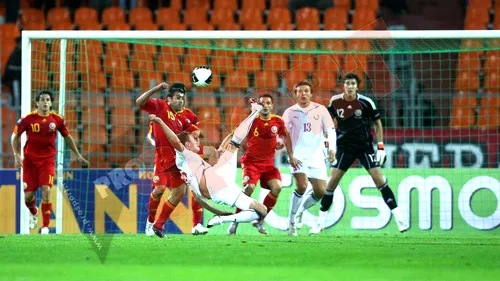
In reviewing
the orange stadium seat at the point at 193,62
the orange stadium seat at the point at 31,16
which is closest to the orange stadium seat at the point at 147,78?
the orange stadium seat at the point at 193,62

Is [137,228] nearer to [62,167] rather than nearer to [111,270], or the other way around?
[62,167]

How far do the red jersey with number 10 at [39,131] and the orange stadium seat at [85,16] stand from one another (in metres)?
6.25

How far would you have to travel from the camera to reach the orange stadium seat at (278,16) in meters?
18.0

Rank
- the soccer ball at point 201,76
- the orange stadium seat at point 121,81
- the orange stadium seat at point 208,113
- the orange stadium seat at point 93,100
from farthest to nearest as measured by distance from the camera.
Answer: the orange stadium seat at point 121,81 < the orange stadium seat at point 93,100 < the orange stadium seat at point 208,113 < the soccer ball at point 201,76

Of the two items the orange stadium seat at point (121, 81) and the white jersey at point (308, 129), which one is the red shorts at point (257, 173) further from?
the orange stadium seat at point (121, 81)

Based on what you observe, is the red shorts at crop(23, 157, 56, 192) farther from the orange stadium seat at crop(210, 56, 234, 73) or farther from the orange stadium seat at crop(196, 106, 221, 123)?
the orange stadium seat at crop(210, 56, 234, 73)

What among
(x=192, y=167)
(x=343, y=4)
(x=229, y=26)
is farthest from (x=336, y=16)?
(x=192, y=167)

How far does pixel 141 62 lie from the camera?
A: 17.0 m

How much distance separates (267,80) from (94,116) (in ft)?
10.0

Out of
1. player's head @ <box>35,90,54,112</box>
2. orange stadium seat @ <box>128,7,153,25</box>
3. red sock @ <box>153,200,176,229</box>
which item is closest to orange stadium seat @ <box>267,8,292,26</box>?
orange stadium seat @ <box>128,7,153,25</box>

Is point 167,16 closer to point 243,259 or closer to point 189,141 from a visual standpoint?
point 189,141

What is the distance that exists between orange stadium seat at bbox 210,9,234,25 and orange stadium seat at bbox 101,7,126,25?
1.83m

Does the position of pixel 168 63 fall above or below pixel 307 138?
above

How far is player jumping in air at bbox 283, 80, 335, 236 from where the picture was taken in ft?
38.5
